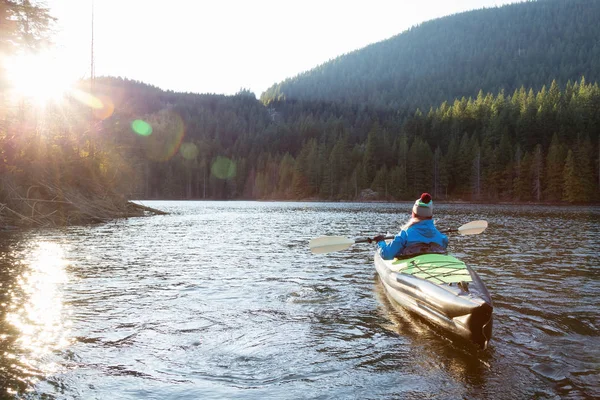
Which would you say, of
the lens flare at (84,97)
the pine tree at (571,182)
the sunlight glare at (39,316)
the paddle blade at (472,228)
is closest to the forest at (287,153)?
the lens flare at (84,97)

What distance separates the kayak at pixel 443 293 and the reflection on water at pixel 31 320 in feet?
18.3

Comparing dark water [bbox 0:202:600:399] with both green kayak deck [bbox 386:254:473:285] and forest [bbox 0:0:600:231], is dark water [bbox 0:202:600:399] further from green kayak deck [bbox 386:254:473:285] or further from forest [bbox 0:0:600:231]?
forest [bbox 0:0:600:231]

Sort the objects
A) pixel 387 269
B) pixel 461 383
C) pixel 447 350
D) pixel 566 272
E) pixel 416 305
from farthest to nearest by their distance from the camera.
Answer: pixel 566 272, pixel 387 269, pixel 416 305, pixel 447 350, pixel 461 383

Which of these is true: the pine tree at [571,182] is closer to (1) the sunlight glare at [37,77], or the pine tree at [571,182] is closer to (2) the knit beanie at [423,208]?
(1) the sunlight glare at [37,77]

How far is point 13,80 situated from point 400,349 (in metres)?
25.1

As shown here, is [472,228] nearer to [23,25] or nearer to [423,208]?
[423,208]

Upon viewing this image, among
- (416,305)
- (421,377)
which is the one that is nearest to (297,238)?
(416,305)

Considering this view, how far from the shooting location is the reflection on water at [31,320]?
555 centimetres

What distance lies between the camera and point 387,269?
9.48m

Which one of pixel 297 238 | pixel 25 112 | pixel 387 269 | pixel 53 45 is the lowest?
pixel 297 238

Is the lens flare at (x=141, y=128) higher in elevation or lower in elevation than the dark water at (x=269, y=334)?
higher

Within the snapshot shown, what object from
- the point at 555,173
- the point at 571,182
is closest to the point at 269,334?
the point at 571,182

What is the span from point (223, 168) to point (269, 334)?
141m

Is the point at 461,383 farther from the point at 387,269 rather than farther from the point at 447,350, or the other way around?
the point at 387,269
